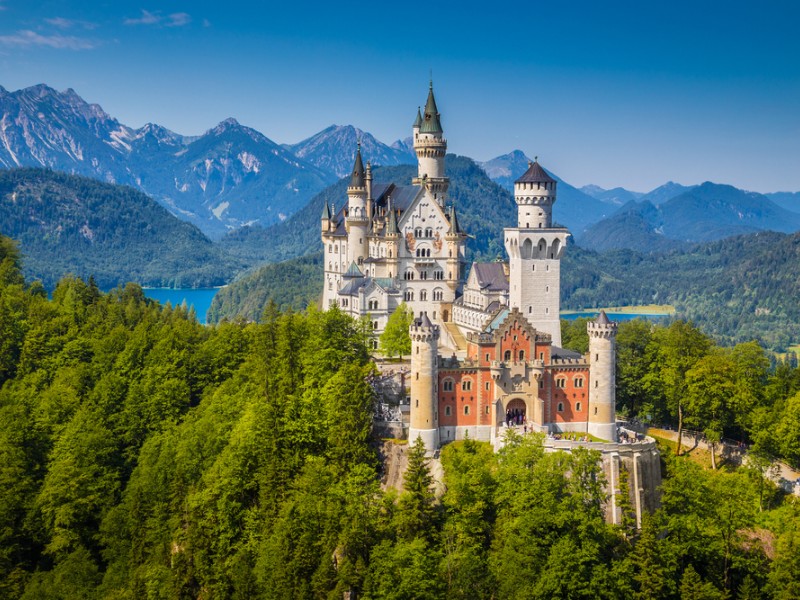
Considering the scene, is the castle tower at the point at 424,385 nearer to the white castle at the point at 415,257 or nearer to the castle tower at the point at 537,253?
the castle tower at the point at 537,253

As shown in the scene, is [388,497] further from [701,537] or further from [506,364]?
[701,537]

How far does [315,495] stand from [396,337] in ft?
78.8

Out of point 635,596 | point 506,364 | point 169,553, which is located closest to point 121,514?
point 169,553

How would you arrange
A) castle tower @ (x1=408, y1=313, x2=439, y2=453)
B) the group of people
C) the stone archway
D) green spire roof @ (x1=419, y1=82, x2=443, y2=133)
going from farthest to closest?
green spire roof @ (x1=419, y1=82, x2=443, y2=133) < the group of people < the stone archway < castle tower @ (x1=408, y1=313, x2=439, y2=453)

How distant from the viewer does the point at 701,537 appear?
212 feet

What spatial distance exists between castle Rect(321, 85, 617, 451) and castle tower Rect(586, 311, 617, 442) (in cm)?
9

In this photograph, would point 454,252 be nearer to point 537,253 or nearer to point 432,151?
point 432,151

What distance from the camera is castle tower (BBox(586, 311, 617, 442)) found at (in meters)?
72.1

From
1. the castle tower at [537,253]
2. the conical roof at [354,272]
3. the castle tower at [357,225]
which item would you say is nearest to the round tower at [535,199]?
the castle tower at [537,253]

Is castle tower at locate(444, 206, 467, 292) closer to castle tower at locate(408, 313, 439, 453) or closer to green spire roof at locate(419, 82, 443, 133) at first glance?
green spire roof at locate(419, 82, 443, 133)

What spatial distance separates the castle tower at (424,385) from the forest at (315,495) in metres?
1.33

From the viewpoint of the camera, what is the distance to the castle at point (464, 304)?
71.9 m

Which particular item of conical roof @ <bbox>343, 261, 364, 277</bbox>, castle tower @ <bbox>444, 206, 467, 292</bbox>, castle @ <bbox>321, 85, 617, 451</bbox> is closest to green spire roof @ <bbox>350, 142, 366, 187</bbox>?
castle @ <bbox>321, 85, 617, 451</bbox>

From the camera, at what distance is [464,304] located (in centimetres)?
9775
